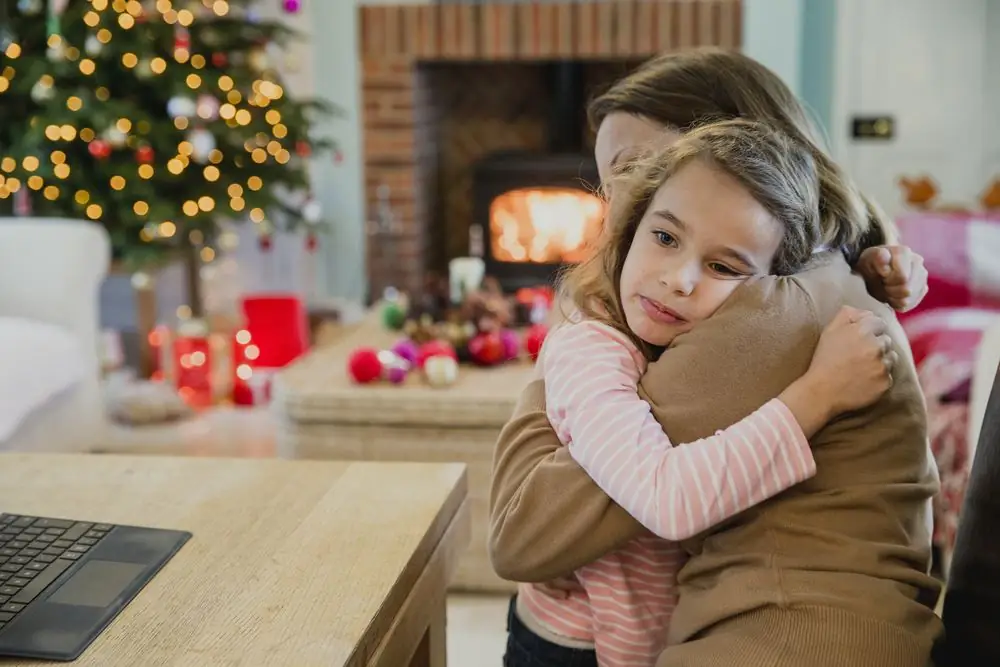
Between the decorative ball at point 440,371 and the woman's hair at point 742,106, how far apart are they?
1.10 meters

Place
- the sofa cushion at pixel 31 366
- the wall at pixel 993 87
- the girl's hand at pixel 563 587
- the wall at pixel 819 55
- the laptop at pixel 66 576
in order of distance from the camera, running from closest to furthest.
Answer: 1. the laptop at pixel 66 576
2. the girl's hand at pixel 563 587
3. the sofa cushion at pixel 31 366
4. the wall at pixel 993 87
5. the wall at pixel 819 55

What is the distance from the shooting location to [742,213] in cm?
104

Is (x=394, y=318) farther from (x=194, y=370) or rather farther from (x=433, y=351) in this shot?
(x=194, y=370)

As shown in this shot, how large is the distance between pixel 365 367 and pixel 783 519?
146 cm

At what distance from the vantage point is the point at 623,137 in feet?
4.24

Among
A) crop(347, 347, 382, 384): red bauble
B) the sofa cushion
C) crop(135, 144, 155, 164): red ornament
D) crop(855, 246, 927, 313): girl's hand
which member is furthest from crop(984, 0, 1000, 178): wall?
crop(855, 246, 927, 313): girl's hand

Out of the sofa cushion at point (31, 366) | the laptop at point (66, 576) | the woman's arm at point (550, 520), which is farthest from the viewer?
the sofa cushion at point (31, 366)

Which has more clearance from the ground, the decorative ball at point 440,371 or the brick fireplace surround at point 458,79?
the brick fireplace surround at point 458,79

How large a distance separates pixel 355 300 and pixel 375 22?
1.04 metres

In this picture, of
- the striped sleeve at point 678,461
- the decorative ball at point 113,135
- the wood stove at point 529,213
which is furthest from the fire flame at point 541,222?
the striped sleeve at point 678,461

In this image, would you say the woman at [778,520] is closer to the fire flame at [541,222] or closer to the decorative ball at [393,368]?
the decorative ball at [393,368]

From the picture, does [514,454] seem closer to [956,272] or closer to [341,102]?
[956,272]

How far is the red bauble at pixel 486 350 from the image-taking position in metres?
2.51

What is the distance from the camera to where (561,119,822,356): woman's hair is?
1.04 m
